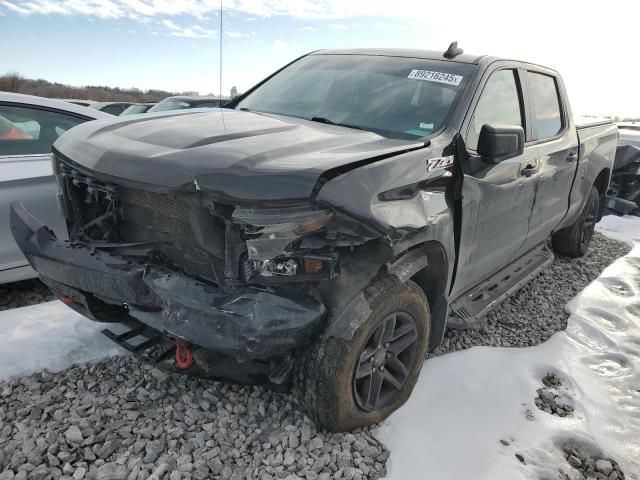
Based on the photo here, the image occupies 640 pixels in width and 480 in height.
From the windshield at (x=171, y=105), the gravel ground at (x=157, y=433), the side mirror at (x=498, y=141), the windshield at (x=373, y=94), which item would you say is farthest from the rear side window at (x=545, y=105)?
the windshield at (x=171, y=105)

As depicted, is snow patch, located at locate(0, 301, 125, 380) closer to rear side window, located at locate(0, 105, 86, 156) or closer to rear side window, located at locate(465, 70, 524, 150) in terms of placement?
rear side window, located at locate(0, 105, 86, 156)

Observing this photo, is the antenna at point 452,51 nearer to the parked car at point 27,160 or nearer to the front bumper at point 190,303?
the front bumper at point 190,303

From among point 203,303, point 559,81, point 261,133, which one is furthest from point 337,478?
point 559,81

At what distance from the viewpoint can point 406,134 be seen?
9.39 feet

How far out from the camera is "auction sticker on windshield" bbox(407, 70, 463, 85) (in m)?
3.17

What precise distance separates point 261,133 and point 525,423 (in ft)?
6.82

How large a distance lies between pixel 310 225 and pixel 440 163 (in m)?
0.94

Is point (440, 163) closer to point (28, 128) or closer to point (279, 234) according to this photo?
point (279, 234)

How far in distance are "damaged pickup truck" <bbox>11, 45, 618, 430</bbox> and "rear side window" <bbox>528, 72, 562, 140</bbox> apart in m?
0.40

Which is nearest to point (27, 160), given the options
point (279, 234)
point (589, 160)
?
point (279, 234)

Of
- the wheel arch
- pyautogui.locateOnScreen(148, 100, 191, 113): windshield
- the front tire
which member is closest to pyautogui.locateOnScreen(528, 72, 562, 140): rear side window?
the wheel arch

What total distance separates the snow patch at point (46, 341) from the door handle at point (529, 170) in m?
2.84

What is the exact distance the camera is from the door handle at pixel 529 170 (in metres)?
3.50

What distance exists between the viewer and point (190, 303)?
2.04 meters
